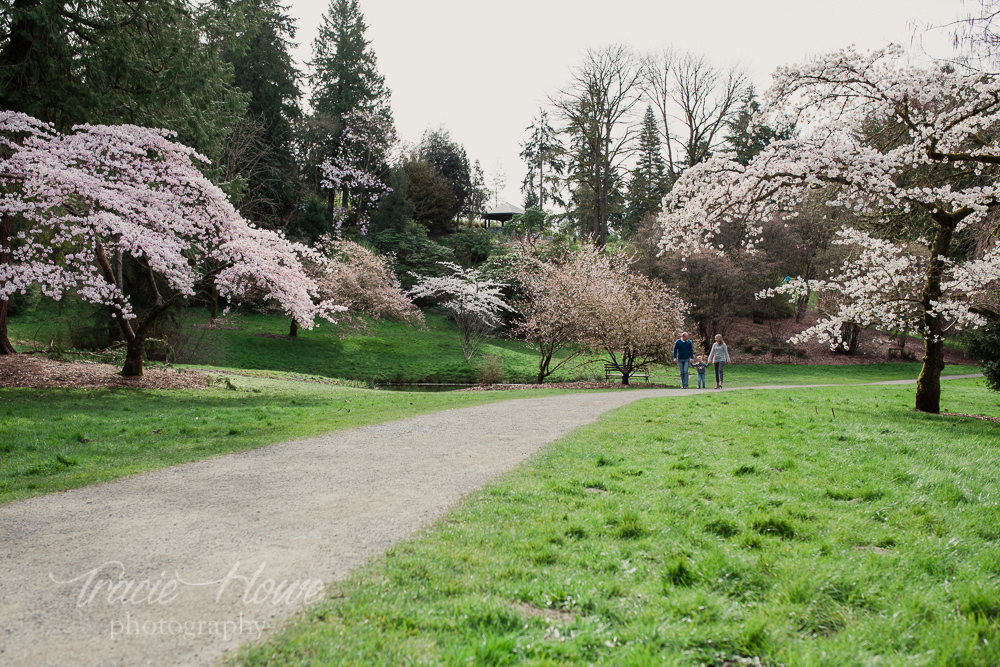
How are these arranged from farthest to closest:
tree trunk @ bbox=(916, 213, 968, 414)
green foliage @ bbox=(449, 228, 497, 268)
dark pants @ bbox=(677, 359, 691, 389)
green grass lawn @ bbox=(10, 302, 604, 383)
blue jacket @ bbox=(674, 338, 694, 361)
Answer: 1. green foliage @ bbox=(449, 228, 497, 268)
2. green grass lawn @ bbox=(10, 302, 604, 383)
3. dark pants @ bbox=(677, 359, 691, 389)
4. blue jacket @ bbox=(674, 338, 694, 361)
5. tree trunk @ bbox=(916, 213, 968, 414)

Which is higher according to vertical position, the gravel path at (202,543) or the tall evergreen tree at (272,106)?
the tall evergreen tree at (272,106)

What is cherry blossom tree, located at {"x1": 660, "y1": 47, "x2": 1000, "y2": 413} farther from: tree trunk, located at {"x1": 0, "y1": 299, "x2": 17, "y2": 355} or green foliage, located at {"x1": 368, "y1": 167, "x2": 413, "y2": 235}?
green foliage, located at {"x1": 368, "y1": 167, "x2": 413, "y2": 235}

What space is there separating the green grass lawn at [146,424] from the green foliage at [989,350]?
12.5m

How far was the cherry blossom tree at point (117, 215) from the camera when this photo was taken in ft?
36.4

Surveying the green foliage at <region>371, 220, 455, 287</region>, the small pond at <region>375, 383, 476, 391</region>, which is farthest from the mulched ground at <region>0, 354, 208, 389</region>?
the green foliage at <region>371, 220, 455, 287</region>

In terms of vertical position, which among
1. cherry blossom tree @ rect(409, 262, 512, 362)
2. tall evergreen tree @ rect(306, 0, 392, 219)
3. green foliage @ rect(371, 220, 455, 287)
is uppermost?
tall evergreen tree @ rect(306, 0, 392, 219)

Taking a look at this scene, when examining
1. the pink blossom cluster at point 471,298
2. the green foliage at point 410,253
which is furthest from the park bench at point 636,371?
the green foliage at point 410,253

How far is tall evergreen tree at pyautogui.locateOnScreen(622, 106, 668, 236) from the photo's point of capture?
3988 centimetres

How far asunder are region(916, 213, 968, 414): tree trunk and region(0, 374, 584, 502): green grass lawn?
9562 millimetres

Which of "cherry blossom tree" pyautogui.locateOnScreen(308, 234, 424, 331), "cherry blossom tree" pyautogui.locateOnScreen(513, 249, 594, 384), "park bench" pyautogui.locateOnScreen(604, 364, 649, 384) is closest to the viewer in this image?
"cherry blossom tree" pyautogui.locateOnScreen(513, 249, 594, 384)

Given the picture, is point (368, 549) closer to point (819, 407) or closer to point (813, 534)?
Result: point (813, 534)

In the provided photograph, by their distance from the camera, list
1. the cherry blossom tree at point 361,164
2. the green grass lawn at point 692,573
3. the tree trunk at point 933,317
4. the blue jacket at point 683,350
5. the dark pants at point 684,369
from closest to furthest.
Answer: the green grass lawn at point 692,573, the tree trunk at point 933,317, the blue jacket at point 683,350, the dark pants at point 684,369, the cherry blossom tree at point 361,164

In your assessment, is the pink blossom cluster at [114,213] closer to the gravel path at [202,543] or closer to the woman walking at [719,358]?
the gravel path at [202,543]

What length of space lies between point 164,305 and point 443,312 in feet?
76.5
